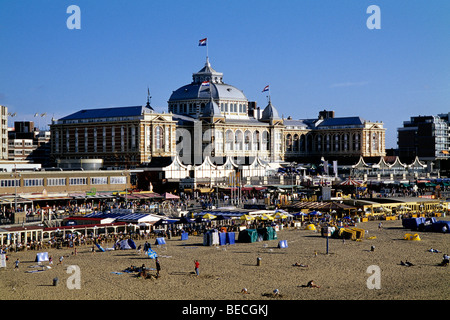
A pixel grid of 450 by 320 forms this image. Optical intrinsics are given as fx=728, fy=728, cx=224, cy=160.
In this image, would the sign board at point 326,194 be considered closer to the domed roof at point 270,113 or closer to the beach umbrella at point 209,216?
the beach umbrella at point 209,216

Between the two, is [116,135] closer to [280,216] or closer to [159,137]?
[159,137]

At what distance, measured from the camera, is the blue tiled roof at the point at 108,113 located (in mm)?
105750

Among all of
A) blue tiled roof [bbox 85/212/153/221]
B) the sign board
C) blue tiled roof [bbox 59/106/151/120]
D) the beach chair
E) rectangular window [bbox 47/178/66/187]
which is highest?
blue tiled roof [bbox 59/106/151/120]

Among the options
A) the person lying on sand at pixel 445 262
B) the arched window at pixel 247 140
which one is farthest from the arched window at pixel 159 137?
the person lying on sand at pixel 445 262

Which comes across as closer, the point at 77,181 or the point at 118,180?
the point at 77,181

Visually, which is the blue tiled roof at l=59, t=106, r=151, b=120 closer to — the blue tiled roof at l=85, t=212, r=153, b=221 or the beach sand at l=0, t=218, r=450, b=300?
the blue tiled roof at l=85, t=212, r=153, b=221

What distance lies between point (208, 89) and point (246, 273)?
89.1 m

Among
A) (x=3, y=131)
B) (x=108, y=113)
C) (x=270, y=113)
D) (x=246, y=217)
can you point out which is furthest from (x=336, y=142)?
(x=246, y=217)

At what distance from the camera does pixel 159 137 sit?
106125mm

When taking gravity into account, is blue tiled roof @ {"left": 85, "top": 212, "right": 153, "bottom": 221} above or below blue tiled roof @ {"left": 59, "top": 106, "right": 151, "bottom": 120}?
below

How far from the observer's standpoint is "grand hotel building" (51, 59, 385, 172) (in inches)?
4146

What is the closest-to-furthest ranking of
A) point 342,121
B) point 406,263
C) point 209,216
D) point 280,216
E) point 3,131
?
1. point 406,263
2. point 209,216
3. point 280,216
4. point 3,131
5. point 342,121

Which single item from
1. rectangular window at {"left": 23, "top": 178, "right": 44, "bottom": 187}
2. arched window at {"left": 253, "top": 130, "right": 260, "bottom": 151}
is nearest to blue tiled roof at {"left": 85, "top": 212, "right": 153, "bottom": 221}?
rectangular window at {"left": 23, "top": 178, "right": 44, "bottom": 187}

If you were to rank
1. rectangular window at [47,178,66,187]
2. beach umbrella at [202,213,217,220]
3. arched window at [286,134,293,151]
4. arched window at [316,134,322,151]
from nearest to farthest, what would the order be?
beach umbrella at [202,213,217,220] → rectangular window at [47,178,66,187] → arched window at [286,134,293,151] → arched window at [316,134,322,151]
